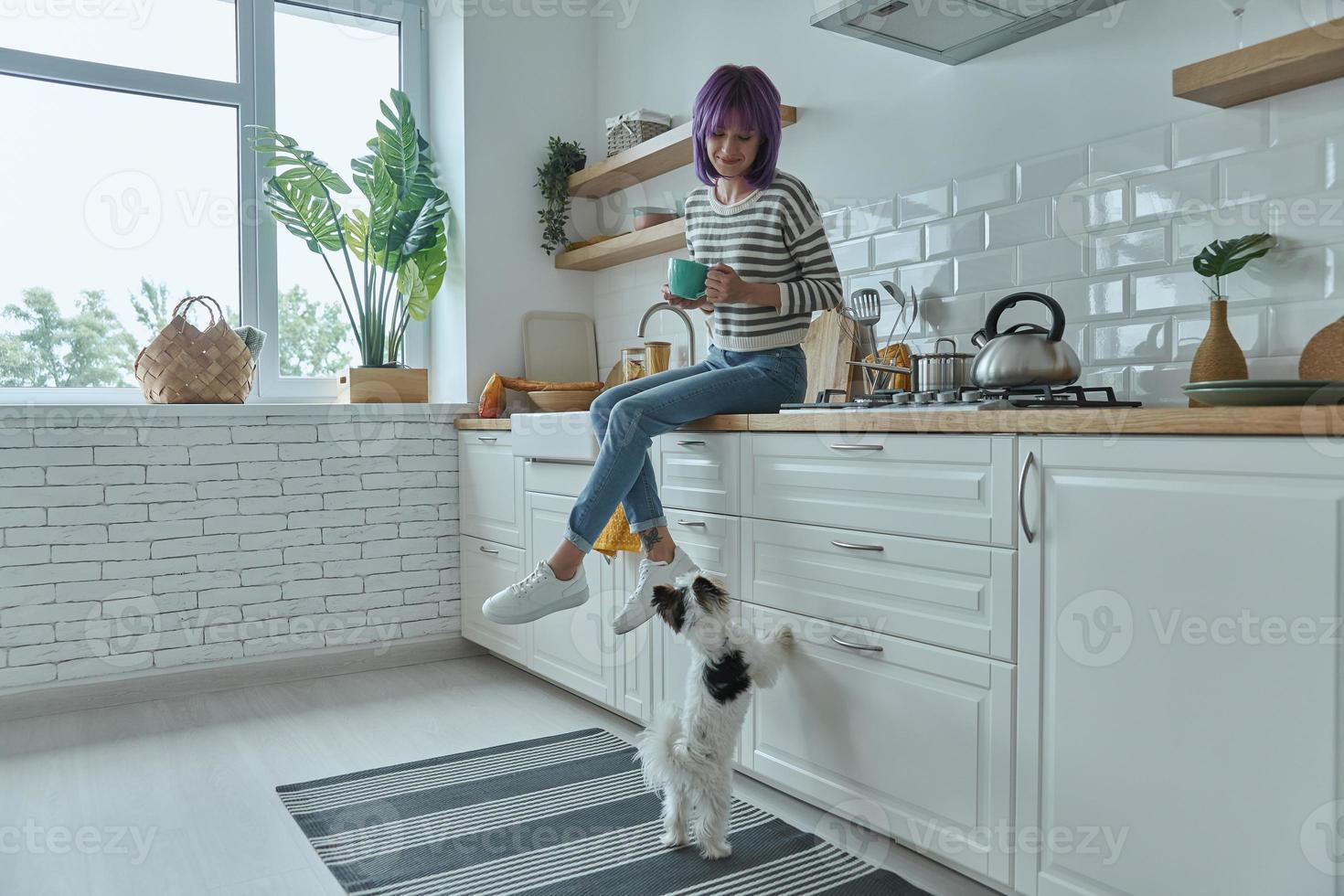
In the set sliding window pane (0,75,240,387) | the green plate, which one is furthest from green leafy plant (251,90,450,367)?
the green plate

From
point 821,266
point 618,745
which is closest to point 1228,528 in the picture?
point 821,266

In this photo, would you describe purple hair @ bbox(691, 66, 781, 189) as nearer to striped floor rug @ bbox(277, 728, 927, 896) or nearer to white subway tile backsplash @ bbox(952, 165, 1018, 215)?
white subway tile backsplash @ bbox(952, 165, 1018, 215)

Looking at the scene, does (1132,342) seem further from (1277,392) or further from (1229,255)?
(1277,392)

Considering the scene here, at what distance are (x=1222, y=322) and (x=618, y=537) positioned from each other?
53.7 inches

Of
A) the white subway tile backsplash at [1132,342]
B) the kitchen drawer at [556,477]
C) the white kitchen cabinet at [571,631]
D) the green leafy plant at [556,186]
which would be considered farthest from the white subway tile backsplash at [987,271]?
the green leafy plant at [556,186]

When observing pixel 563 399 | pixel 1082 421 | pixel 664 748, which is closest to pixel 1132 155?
pixel 1082 421

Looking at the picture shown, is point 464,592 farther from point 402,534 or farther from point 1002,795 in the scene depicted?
point 1002,795

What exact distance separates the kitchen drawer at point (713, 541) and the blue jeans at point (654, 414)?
7 cm

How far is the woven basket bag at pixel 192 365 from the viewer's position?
3.15m

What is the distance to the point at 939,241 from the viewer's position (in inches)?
95.9

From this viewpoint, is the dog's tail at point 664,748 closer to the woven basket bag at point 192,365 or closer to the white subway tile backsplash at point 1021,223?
A: the white subway tile backsplash at point 1021,223

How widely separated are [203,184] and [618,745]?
2.44 metres

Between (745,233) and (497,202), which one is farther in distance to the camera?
(497,202)

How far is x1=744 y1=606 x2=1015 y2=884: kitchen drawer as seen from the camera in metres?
1.66
